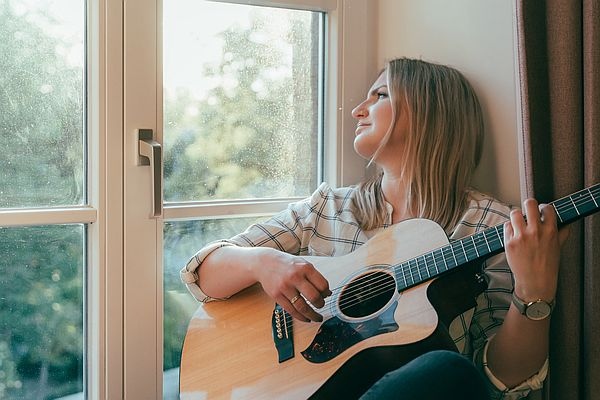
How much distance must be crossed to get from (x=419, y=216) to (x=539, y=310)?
1.31 ft

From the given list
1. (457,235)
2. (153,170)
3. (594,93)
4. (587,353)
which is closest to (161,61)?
(153,170)

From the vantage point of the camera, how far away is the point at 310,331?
139cm

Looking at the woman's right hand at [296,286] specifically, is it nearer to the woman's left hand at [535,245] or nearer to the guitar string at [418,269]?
the guitar string at [418,269]

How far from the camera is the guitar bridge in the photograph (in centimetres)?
139

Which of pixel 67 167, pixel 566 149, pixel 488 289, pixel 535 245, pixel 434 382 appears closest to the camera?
pixel 434 382

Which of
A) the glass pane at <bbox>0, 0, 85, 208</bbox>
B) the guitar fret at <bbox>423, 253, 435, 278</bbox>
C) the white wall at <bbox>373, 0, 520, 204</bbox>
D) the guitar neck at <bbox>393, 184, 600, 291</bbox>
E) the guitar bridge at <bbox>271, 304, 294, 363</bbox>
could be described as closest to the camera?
the guitar neck at <bbox>393, 184, 600, 291</bbox>

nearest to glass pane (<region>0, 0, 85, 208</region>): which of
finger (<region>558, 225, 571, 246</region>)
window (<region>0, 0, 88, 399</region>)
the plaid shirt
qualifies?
window (<region>0, 0, 88, 399</region>)

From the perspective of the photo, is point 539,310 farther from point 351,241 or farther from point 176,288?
point 176,288

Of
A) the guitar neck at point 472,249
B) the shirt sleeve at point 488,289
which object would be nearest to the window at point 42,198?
the guitar neck at point 472,249

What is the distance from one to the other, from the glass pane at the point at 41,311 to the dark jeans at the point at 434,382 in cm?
85

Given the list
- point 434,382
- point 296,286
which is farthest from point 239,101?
point 434,382

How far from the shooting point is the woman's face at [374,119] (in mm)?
1675

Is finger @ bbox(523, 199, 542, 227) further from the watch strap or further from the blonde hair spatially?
the blonde hair

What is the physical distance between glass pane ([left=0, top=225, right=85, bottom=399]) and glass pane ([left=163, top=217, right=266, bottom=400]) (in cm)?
20
